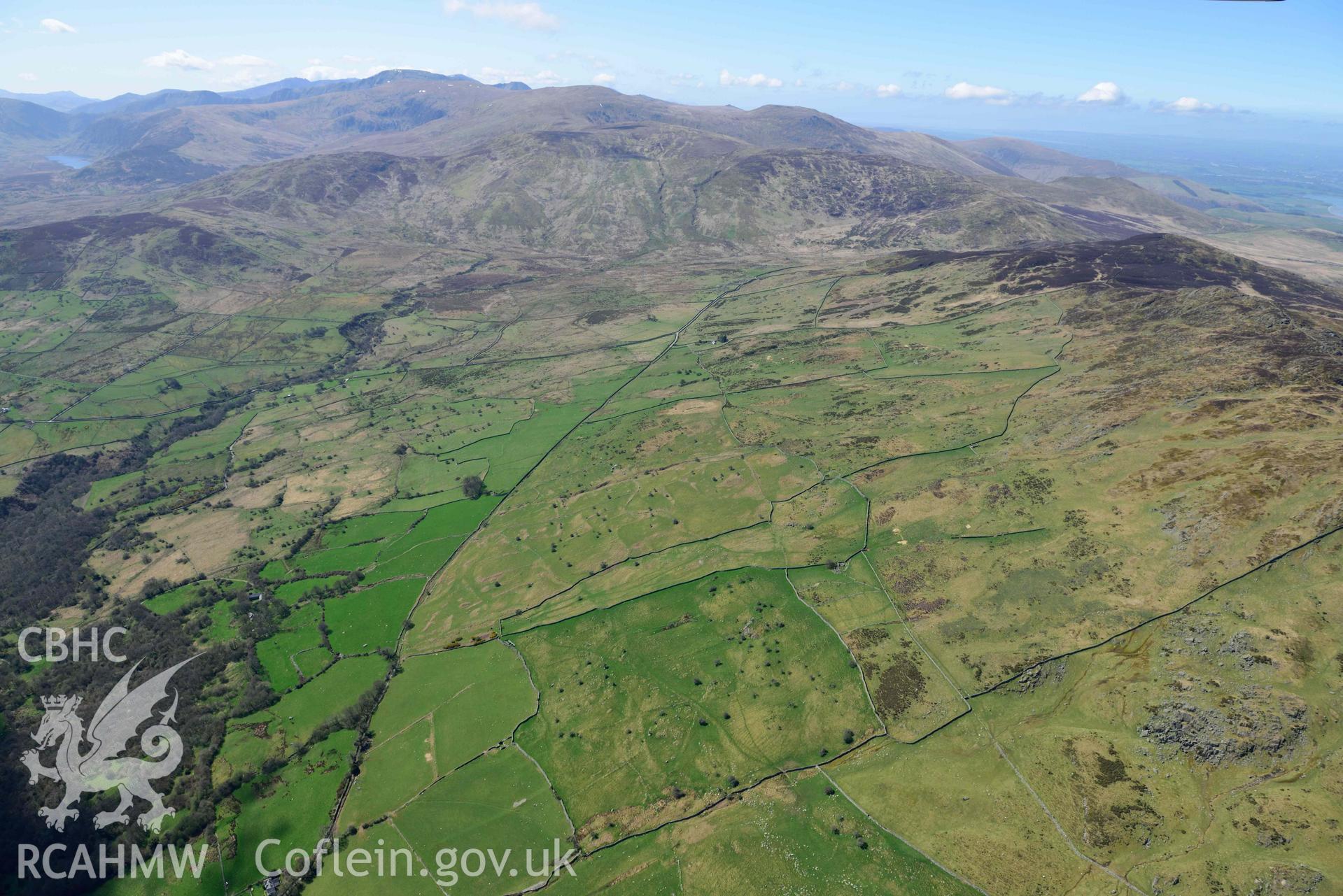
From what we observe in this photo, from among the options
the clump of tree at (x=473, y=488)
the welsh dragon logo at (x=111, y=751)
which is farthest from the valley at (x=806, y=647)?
the welsh dragon logo at (x=111, y=751)

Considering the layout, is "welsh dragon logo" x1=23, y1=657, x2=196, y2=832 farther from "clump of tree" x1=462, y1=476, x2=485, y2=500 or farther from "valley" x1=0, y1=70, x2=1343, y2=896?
"clump of tree" x1=462, y1=476, x2=485, y2=500

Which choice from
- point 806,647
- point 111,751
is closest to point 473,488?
point 111,751

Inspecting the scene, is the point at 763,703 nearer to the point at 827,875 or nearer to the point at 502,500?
the point at 827,875

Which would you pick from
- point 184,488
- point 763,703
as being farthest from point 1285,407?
point 184,488

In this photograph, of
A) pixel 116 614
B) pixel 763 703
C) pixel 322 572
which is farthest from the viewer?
pixel 322 572

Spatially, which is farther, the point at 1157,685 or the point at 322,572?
the point at 322,572

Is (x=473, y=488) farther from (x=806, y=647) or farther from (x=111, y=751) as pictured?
(x=806, y=647)

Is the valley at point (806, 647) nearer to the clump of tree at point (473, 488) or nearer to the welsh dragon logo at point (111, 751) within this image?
the clump of tree at point (473, 488)
